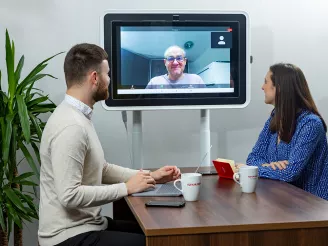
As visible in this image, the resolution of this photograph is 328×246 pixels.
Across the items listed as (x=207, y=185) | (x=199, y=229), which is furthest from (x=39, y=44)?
(x=199, y=229)

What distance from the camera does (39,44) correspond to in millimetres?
3557

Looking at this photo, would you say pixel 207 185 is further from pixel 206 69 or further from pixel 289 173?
pixel 206 69

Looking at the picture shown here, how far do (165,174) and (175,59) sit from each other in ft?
3.00

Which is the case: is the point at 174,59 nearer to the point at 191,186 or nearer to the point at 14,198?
the point at 14,198

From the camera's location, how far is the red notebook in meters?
2.43

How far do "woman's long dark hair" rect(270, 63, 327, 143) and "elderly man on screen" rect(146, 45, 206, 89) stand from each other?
1.60 ft

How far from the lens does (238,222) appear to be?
162 cm

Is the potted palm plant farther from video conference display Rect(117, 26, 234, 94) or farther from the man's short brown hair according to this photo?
the man's short brown hair

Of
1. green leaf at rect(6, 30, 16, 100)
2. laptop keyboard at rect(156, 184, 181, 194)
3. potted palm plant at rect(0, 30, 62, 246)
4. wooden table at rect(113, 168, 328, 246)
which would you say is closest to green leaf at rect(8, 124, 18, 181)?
potted palm plant at rect(0, 30, 62, 246)

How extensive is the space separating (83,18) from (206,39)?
37.0 inches

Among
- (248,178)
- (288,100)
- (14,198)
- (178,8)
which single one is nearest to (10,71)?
(14,198)

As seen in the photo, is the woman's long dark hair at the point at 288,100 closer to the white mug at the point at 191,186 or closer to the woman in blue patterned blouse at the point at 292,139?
the woman in blue patterned blouse at the point at 292,139

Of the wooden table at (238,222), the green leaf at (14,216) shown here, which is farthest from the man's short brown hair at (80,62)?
the green leaf at (14,216)

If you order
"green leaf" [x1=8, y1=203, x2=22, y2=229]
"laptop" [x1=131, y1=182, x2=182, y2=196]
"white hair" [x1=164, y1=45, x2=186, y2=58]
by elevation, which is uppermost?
"white hair" [x1=164, y1=45, x2=186, y2=58]
